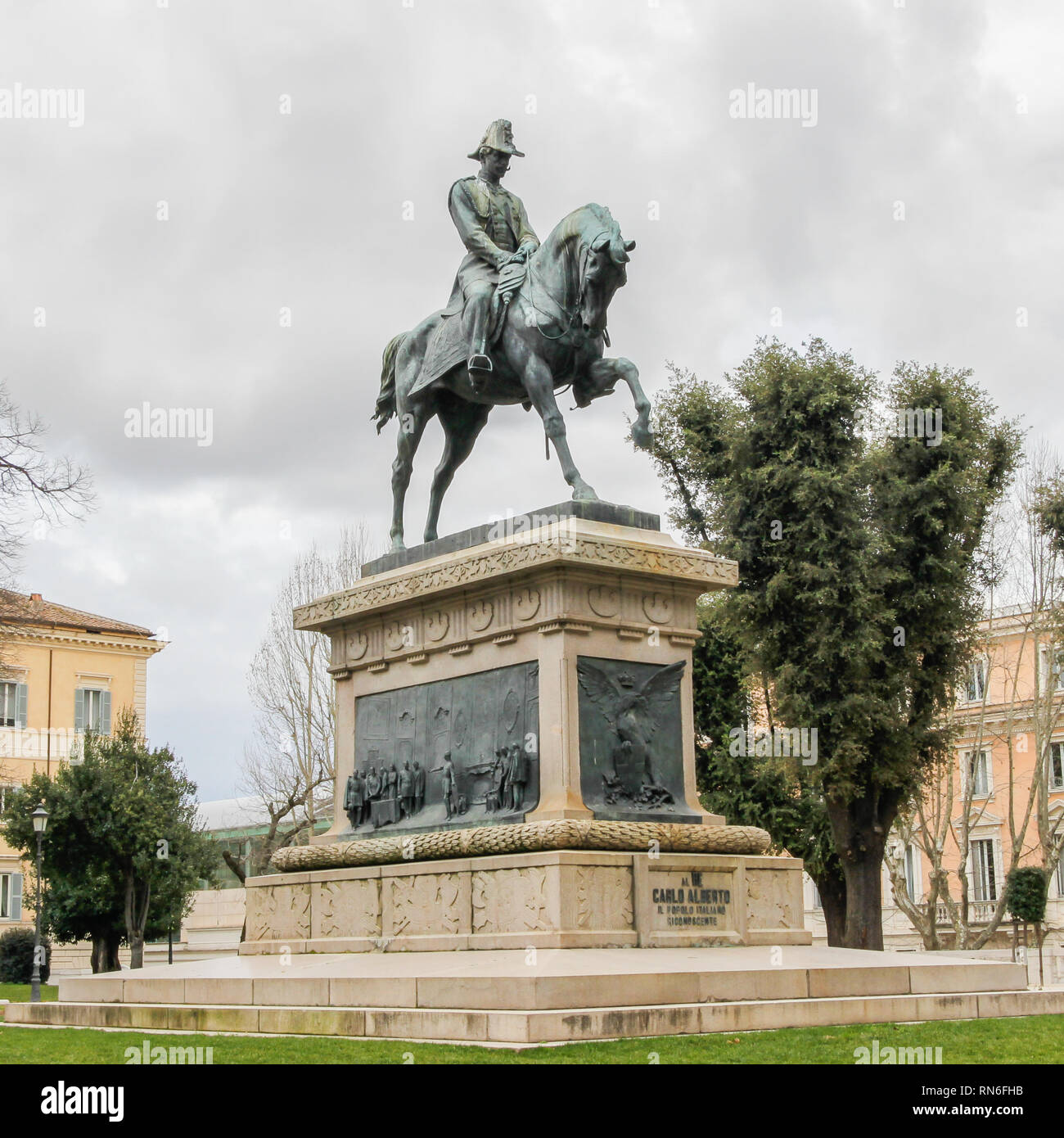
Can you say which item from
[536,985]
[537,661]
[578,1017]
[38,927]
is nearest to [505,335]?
[537,661]

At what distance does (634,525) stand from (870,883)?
18857mm

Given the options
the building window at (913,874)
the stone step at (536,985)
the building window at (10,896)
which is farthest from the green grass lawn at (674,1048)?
the building window at (913,874)

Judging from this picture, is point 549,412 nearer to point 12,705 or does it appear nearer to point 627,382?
point 627,382

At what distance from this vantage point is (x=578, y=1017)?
414 inches

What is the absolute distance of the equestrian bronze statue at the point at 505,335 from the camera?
1536 centimetres

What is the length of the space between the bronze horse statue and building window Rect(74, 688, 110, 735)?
43564 millimetres

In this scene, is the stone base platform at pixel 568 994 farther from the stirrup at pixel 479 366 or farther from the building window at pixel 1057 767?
the building window at pixel 1057 767

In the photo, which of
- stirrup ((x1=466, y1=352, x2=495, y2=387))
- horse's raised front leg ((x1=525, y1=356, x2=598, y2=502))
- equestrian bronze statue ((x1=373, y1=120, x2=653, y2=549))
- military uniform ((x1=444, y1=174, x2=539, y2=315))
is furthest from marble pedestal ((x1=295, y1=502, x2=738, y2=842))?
military uniform ((x1=444, y1=174, x2=539, y2=315))

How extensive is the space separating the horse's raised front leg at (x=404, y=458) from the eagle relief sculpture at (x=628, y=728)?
151 inches

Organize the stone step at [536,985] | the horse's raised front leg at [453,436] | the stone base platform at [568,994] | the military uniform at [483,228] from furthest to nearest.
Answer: the horse's raised front leg at [453,436], the military uniform at [483,228], the stone step at [536,985], the stone base platform at [568,994]

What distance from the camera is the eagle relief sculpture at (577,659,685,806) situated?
46.9 feet

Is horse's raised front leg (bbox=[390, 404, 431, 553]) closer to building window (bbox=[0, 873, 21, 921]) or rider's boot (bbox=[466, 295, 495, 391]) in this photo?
rider's boot (bbox=[466, 295, 495, 391])
